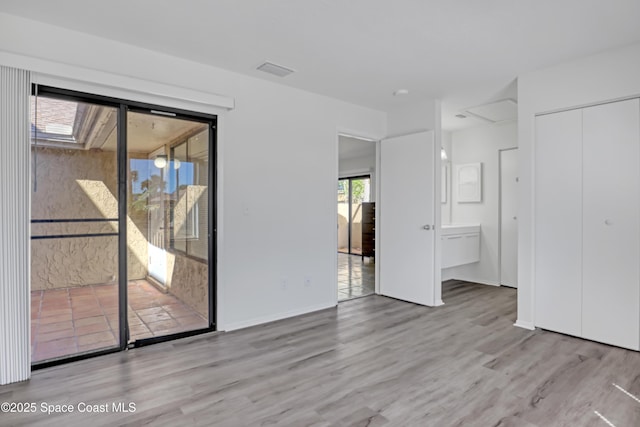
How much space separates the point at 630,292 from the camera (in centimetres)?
303

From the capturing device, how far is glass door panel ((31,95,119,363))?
8.90ft

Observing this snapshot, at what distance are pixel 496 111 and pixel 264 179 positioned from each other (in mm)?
3341

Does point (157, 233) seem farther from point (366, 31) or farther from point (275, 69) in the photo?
point (366, 31)

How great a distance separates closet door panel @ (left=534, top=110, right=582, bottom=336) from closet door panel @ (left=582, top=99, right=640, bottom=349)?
0.21 ft

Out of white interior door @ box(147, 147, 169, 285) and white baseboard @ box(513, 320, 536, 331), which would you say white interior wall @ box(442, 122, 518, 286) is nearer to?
white baseboard @ box(513, 320, 536, 331)

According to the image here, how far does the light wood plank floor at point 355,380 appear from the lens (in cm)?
206

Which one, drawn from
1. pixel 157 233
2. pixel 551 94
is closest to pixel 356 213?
pixel 551 94

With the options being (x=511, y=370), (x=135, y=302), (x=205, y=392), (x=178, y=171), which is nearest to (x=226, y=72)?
(x=178, y=171)

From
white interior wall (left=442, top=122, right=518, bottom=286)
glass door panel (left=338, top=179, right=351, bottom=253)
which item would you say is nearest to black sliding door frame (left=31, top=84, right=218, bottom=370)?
white interior wall (left=442, top=122, right=518, bottom=286)

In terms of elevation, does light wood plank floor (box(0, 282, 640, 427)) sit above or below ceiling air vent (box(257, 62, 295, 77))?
below

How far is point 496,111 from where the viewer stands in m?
4.84

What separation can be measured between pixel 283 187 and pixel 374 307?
6.10ft

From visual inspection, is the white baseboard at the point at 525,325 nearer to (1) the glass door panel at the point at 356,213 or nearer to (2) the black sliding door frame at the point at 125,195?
(2) the black sliding door frame at the point at 125,195

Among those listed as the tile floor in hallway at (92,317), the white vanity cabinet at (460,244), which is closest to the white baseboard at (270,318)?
the tile floor in hallway at (92,317)
